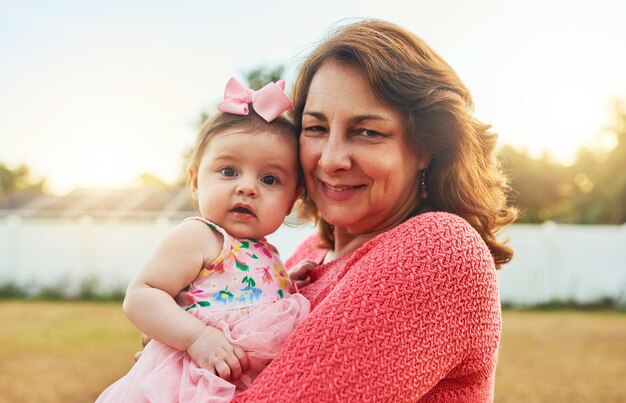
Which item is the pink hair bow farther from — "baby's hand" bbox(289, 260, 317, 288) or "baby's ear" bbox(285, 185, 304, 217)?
"baby's hand" bbox(289, 260, 317, 288)

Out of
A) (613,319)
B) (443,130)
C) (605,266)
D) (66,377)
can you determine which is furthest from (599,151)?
(443,130)

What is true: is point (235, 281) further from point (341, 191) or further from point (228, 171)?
point (341, 191)

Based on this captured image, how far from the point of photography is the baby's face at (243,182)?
2.03 m

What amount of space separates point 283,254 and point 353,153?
10.3 metres

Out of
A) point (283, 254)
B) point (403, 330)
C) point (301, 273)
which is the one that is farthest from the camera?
point (283, 254)

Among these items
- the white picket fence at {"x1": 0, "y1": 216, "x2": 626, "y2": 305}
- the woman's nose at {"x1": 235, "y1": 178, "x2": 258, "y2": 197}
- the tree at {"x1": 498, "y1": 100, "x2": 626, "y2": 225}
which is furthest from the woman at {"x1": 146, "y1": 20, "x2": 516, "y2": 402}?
the tree at {"x1": 498, "y1": 100, "x2": 626, "y2": 225}

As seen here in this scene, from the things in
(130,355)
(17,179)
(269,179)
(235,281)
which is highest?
(269,179)

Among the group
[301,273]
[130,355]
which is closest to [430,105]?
[301,273]

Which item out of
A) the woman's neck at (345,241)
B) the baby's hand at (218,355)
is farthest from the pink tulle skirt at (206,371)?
the woman's neck at (345,241)

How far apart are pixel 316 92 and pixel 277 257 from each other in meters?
0.61

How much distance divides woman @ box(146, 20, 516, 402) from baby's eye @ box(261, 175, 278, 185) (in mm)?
133

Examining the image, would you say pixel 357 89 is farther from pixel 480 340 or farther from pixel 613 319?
pixel 613 319

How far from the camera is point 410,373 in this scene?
153 cm

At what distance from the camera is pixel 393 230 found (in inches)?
71.6
